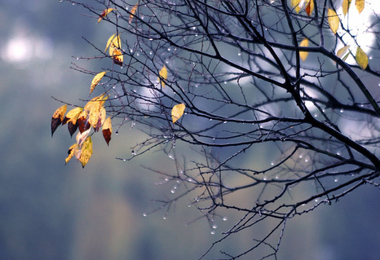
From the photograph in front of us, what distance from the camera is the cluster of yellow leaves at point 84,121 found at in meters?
1.20

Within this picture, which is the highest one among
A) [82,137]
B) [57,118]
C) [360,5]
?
[360,5]

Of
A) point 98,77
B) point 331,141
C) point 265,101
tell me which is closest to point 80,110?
point 98,77

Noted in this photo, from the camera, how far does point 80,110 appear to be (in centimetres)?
124

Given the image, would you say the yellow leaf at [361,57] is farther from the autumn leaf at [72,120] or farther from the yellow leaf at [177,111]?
the autumn leaf at [72,120]

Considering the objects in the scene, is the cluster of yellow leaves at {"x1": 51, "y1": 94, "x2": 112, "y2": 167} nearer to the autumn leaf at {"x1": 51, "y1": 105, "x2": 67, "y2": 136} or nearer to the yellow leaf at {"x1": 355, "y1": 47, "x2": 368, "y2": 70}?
the autumn leaf at {"x1": 51, "y1": 105, "x2": 67, "y2": 136}

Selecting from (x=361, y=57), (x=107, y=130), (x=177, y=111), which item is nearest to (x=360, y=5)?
(x=361, y=57)

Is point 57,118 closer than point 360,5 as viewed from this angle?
Yes

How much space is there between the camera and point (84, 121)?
121 cm

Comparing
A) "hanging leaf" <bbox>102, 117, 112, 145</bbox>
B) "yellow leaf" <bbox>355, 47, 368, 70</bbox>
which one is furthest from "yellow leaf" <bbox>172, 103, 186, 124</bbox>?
"yellow leaf" <bbox>355, 47, 368, 70</bbox>

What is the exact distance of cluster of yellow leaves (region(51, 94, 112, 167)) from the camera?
3.92 feet

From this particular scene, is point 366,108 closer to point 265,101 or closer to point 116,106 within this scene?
point 265,101

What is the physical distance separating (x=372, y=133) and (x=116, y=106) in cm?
159

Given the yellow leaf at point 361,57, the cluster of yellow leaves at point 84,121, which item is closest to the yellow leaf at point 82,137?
the cluster of yellow leaves at point 84,121

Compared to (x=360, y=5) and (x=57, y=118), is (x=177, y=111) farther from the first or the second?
(x=360, y=5)
